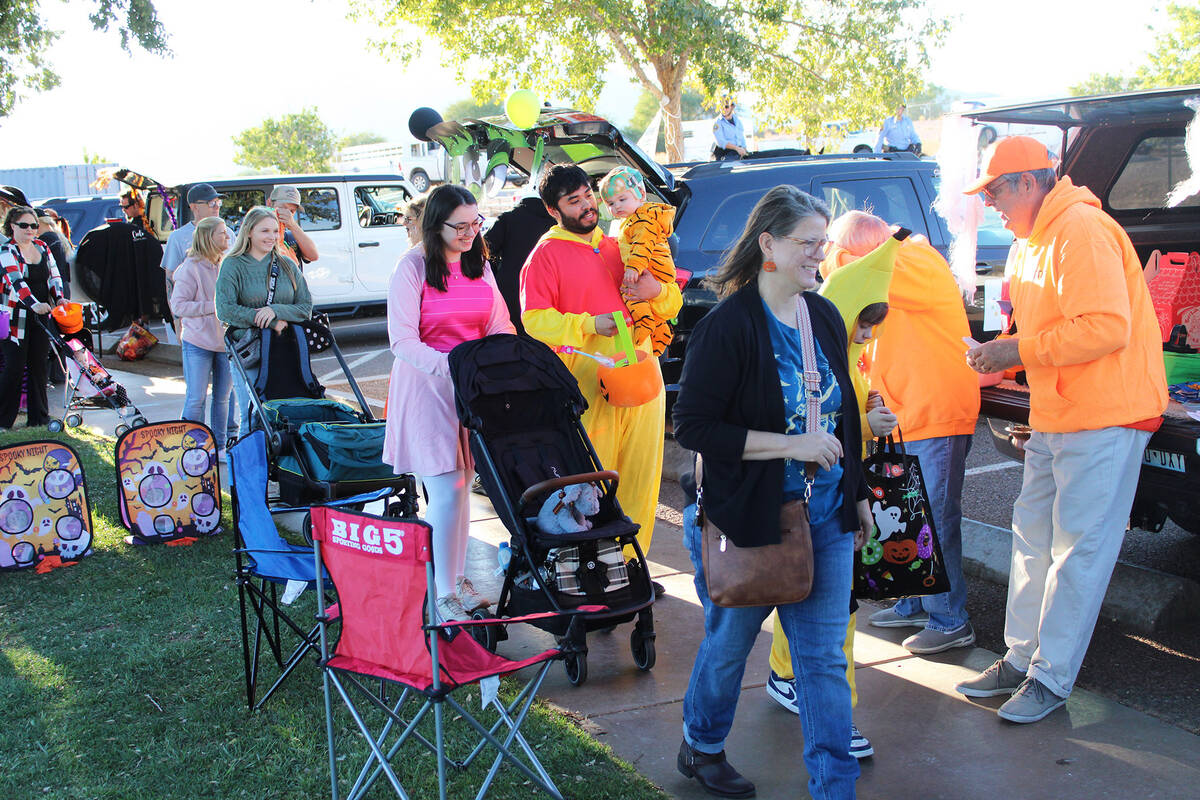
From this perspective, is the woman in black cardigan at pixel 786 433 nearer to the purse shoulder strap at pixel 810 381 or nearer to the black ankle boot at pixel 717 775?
the purse shoulder strap at pixel 810 381

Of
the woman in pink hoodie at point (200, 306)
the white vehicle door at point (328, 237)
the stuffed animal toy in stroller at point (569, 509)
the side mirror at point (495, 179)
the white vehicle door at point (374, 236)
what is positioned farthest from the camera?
the white vehicle door at point (374, 236)

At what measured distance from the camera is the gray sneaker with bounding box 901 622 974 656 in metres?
4.34

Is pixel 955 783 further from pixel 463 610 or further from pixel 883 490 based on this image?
pixel 463 610

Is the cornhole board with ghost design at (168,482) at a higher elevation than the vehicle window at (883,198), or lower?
lower

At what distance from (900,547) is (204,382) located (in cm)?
589

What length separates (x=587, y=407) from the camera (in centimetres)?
440

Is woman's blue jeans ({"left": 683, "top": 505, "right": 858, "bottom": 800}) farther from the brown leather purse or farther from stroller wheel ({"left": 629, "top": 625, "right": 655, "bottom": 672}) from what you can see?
stroller wheel ({"left": 629, "top": 625, "right": 655, "bottom": 672})

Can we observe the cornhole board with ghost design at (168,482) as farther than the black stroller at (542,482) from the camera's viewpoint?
Yes

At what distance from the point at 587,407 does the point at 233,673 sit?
1.86 metres

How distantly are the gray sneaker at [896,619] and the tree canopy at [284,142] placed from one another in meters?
65.7

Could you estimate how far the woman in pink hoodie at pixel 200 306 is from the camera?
7.62m

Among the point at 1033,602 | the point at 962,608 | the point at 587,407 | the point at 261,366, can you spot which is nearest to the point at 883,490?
the point at 1033,602

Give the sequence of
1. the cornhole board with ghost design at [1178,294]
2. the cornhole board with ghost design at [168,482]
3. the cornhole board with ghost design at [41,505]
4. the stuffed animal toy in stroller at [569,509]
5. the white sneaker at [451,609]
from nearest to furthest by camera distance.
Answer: the stuffed animal toy in stroller at [569,509] → the white sneaker at [451,609] → the cornhole board with ghost design at [1178,294] → the cornhole board with ghost design at [41,505] → the cornhole board with ghost design at [168,482]

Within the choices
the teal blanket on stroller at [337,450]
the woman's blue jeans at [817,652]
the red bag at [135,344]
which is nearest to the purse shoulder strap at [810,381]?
A: the woman's blue jeans at [817,652]
